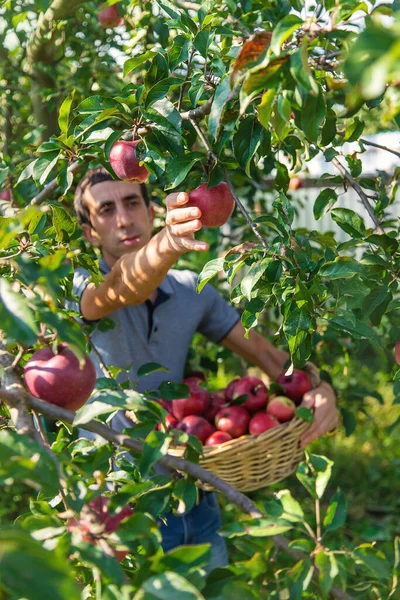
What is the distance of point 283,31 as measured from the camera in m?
0.78

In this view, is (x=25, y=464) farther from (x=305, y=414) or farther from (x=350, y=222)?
(x=305, y=414)

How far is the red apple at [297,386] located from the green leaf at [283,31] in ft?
4.87

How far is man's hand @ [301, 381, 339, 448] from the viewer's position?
1957mm

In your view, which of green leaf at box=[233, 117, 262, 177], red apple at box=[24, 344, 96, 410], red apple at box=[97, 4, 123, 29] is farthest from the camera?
red apple at box=[97, 4, 123, 29]

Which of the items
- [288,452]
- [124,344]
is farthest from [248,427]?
[124,344]

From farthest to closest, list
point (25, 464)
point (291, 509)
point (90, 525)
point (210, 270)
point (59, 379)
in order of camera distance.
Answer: point (210, 270)
point (59, 379)
point (291, 509)
point (90, 525)
point (25, 464)

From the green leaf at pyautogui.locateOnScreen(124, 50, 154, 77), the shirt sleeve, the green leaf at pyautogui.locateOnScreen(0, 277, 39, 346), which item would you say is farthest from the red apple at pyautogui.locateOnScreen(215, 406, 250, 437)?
the green leaf at pyautogui.locateOnScreen(0, 277, 39, 346)

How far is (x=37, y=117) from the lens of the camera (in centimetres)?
269

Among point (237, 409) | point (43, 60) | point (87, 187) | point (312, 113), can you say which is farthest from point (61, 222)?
point (43, 60)

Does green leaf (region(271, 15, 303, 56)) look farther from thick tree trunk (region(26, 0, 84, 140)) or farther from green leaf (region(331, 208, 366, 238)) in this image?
thick tree trunk (region(26, 0, 84, 140))

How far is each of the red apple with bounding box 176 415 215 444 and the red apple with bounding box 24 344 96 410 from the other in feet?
3.31

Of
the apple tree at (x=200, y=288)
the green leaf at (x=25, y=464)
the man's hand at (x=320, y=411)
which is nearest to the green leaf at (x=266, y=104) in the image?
the apple tree at (x=200, y=288)

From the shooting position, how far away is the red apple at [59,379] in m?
1.08

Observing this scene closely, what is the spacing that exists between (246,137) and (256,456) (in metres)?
0.94
